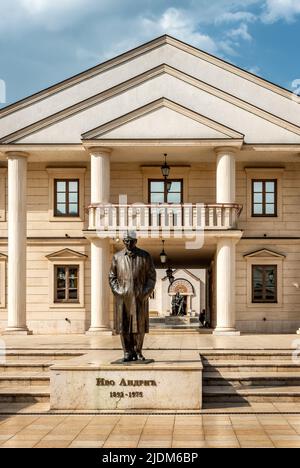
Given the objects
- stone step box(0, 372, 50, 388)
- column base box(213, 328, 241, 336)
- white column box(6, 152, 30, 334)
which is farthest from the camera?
white column box(6, 152, 30, 334)

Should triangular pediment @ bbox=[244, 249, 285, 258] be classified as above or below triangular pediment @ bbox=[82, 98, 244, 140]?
below

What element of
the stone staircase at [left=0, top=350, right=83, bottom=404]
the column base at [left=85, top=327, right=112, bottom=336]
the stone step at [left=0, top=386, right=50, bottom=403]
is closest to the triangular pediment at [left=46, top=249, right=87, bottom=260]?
the column base at [left=85, top=327, right=112, bottom=336]

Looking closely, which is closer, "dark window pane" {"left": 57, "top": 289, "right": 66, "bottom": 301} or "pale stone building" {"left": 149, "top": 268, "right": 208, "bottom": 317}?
"dark window pane" {"left": 57, "top": 289, "right": 66, "bottom": 301}

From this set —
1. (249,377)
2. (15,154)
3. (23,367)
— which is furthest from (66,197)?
(249,377)

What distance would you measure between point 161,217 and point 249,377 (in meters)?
11.9

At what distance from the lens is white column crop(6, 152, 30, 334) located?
26.5m

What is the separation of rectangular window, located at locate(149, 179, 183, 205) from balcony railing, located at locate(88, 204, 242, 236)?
256cm

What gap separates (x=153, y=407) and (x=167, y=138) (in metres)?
14.5

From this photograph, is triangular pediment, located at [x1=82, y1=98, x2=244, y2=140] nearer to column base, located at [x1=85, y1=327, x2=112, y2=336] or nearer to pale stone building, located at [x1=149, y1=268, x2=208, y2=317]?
column base, located at [x1=85, y1=327, x2=112, y2=336]

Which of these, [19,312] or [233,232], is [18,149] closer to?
[19,312]

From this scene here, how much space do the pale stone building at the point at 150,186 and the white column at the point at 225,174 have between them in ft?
0.13

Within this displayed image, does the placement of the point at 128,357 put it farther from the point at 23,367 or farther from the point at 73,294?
the point at 73,294

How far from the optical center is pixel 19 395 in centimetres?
1384
